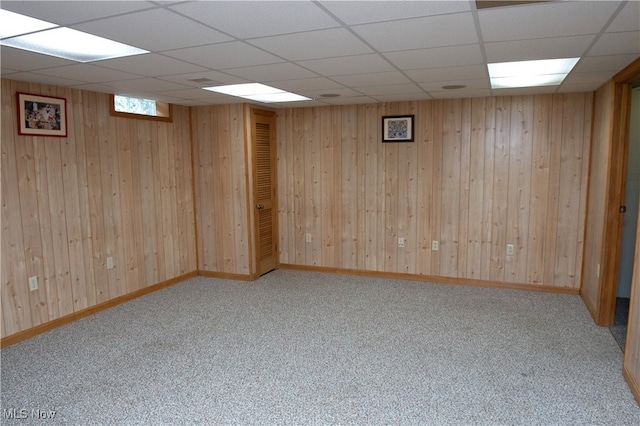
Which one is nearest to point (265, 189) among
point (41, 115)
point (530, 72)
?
point (41, 115)

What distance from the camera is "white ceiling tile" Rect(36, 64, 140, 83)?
3.05m

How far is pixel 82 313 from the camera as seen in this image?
Answer: 4.07 metres

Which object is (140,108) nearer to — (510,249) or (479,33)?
(479,33)

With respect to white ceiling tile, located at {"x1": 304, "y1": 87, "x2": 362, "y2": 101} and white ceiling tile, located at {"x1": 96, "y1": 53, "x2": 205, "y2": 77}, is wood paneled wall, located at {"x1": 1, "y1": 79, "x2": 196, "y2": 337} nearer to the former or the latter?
white ceiling tile, located at {"x1": 96, "y1": 53, "x2": 205, "y2": 77}

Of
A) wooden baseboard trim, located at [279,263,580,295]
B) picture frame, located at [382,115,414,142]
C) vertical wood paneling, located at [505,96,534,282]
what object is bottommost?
wooden baseboard trim, located at [279,263,580,295]

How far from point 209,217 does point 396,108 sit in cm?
270

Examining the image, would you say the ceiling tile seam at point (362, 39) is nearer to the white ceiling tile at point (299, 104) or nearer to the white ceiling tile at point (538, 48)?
the white ceiling tile at point (538, 48)

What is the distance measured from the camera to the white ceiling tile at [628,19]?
6.26 feet

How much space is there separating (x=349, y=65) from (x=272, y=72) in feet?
2.02

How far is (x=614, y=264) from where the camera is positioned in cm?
355

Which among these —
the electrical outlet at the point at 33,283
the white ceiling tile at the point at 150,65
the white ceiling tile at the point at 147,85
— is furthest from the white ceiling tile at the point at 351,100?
the electrical outlet at the point at 33,283

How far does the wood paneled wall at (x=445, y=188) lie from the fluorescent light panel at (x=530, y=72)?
756 millimetres

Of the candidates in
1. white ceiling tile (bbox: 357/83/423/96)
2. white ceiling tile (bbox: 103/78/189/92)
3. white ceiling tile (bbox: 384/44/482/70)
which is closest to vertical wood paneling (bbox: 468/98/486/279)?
white ceiling tile (bbox: 357/83/423/96)

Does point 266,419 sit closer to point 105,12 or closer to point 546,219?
point 105,12
